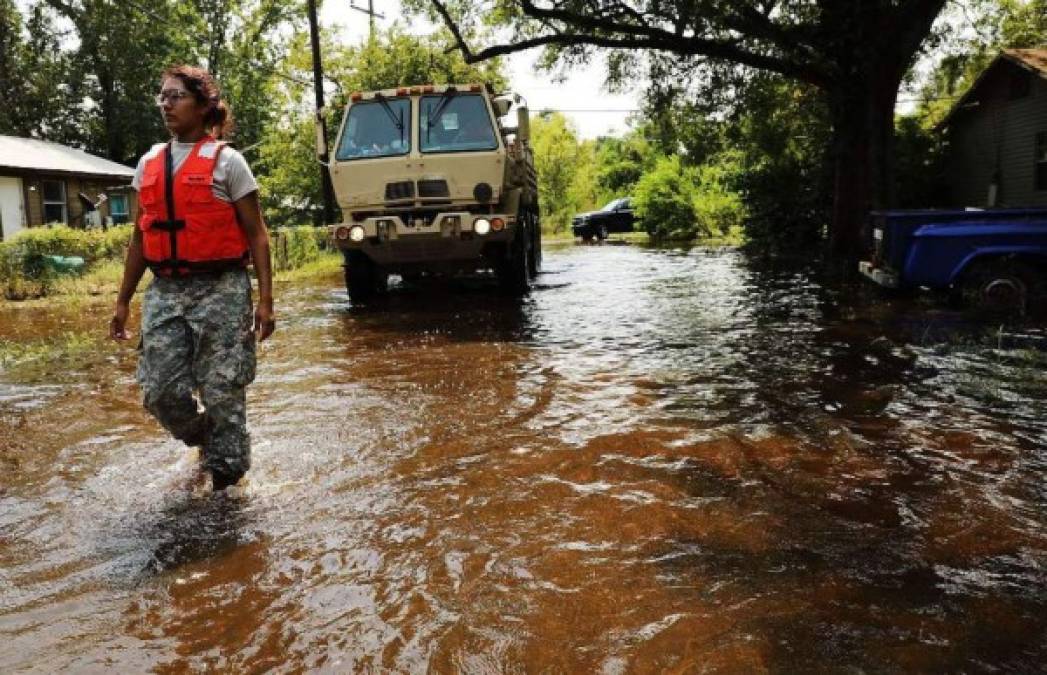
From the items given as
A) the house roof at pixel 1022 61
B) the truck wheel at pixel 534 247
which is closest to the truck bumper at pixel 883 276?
the truck wheel at pixel 534 247

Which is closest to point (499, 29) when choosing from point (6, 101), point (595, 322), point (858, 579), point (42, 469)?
point (595, 322)

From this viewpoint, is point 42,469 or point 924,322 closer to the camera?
point 42,469

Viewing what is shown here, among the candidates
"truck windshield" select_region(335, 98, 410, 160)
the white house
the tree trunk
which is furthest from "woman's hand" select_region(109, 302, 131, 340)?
the white house

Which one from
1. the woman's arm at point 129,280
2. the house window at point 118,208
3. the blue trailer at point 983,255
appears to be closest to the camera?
the woman's arm at point 129,280

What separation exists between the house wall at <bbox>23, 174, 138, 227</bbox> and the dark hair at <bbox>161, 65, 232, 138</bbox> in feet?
63.3

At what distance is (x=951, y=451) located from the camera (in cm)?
411

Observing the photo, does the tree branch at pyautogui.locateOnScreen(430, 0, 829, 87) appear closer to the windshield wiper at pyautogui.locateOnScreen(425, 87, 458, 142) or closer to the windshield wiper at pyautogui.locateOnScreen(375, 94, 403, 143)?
the windshield wiper at pyautogui.locateOnScreen(425, 87, 458, 142)

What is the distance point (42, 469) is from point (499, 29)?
1735 centimetres

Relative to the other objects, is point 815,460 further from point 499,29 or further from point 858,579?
point 499,29

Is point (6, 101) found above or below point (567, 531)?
above

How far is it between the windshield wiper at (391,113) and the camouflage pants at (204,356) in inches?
279

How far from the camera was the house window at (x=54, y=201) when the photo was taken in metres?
23.3

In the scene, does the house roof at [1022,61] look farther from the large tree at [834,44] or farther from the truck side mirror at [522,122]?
the truck side mirror at [522,122]

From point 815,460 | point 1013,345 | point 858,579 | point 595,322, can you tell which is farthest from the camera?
point 595,322
